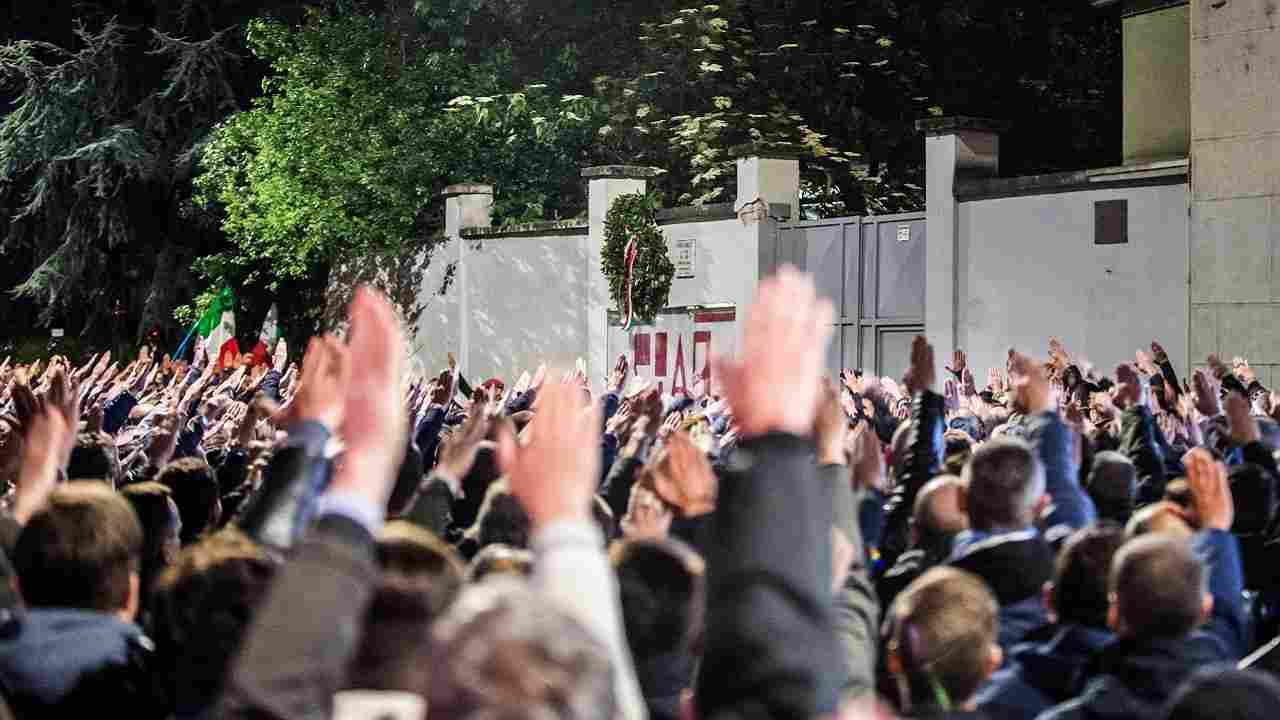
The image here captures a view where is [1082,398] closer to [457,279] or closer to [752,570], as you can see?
[752,570]

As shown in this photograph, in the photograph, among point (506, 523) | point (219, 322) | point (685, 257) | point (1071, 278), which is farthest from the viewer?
point (219, 322)

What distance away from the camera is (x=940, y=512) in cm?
514

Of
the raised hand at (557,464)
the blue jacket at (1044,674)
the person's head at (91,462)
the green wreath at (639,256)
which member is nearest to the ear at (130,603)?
the raised hand at (557,464)

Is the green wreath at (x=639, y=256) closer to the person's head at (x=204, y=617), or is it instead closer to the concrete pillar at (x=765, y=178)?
the concrete pillar at (x=765, y=178)

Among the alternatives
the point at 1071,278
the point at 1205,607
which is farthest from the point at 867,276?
the point at 1205,607

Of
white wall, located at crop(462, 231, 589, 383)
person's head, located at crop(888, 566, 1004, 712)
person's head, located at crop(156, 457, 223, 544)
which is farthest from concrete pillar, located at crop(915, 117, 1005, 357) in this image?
person's head, located at crop(888, 566, 1004, 712)

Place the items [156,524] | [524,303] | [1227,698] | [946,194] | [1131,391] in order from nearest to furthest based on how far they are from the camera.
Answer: [1227,698]
[156,524]
[1131,391]
[946,194]
[524,303]

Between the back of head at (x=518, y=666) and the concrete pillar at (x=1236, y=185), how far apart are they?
14.2 meters

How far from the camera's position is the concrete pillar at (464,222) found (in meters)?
25.9

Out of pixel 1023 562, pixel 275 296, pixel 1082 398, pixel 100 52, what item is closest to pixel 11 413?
pixel 1082 398

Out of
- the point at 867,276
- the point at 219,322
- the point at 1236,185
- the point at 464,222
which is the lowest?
the point at 219,322

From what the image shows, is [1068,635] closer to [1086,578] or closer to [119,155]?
[1086,578]

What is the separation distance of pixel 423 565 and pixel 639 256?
1906 cm

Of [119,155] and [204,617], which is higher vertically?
[119,155]
